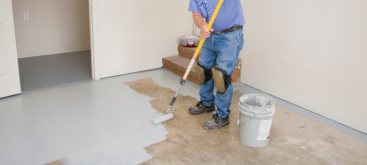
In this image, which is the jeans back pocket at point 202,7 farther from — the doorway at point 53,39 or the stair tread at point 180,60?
the doorway at point 53,39

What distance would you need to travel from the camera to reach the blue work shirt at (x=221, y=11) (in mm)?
2477

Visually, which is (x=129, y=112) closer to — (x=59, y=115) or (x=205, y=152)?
(x=59, y=115)

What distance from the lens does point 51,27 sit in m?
4.73

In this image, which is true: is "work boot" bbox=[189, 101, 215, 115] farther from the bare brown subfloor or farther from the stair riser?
the stair riser

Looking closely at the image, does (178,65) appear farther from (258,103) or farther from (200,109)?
(258,103)

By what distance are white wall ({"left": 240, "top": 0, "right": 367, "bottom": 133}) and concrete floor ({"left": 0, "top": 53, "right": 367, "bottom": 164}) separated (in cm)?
18

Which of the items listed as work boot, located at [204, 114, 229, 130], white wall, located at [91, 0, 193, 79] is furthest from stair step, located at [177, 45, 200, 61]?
work boot, located at [204, 114, 229, 130]

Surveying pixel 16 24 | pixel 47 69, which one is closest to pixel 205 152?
pixel 47 69

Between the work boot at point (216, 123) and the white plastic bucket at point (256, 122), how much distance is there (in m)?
0.28

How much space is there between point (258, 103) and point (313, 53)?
1003 mm

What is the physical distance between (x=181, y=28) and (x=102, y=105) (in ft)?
6.06

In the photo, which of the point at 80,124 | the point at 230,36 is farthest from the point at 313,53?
the point at 80,124

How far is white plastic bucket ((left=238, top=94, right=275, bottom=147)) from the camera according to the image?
2346 millimetres

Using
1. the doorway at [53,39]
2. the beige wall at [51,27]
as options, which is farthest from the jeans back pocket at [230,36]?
the beige wall at [51,27]
